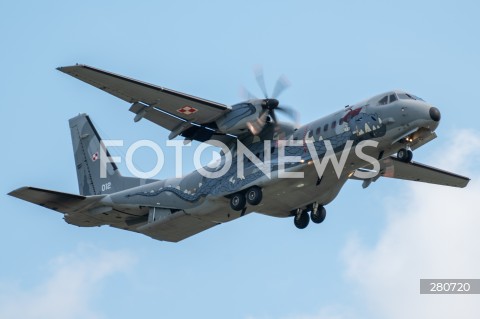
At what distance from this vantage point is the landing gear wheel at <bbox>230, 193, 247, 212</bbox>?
98.6 ft

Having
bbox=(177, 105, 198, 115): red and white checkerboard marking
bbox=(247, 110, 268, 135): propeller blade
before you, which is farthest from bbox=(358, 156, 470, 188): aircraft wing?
bbox=(177, 105, 198, 115): red and white checkerboard marking

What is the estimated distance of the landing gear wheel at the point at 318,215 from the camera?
1257 inches

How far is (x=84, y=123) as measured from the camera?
3675 centimetres

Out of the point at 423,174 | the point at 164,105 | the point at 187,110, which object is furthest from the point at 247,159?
the point at 423,174

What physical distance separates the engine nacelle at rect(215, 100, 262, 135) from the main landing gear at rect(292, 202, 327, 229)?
345 cm

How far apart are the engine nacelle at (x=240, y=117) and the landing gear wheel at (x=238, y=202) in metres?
2.05

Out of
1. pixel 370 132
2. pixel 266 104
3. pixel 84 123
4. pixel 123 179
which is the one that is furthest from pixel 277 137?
pixel 84 123

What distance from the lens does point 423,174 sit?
34.5 m

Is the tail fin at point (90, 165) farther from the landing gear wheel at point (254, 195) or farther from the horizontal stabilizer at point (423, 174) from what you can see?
the horizontal stabilizer at point (423, 174)

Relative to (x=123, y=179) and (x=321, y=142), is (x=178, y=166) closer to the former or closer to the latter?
(x=123, y=179)

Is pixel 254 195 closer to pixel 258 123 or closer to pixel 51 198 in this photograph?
pixel 258 123

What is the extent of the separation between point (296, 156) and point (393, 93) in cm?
338

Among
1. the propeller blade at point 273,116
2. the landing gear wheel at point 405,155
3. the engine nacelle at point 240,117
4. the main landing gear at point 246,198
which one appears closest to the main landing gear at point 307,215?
the main landing gear at point 246,198

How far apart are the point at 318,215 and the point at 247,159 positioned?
128 inches
